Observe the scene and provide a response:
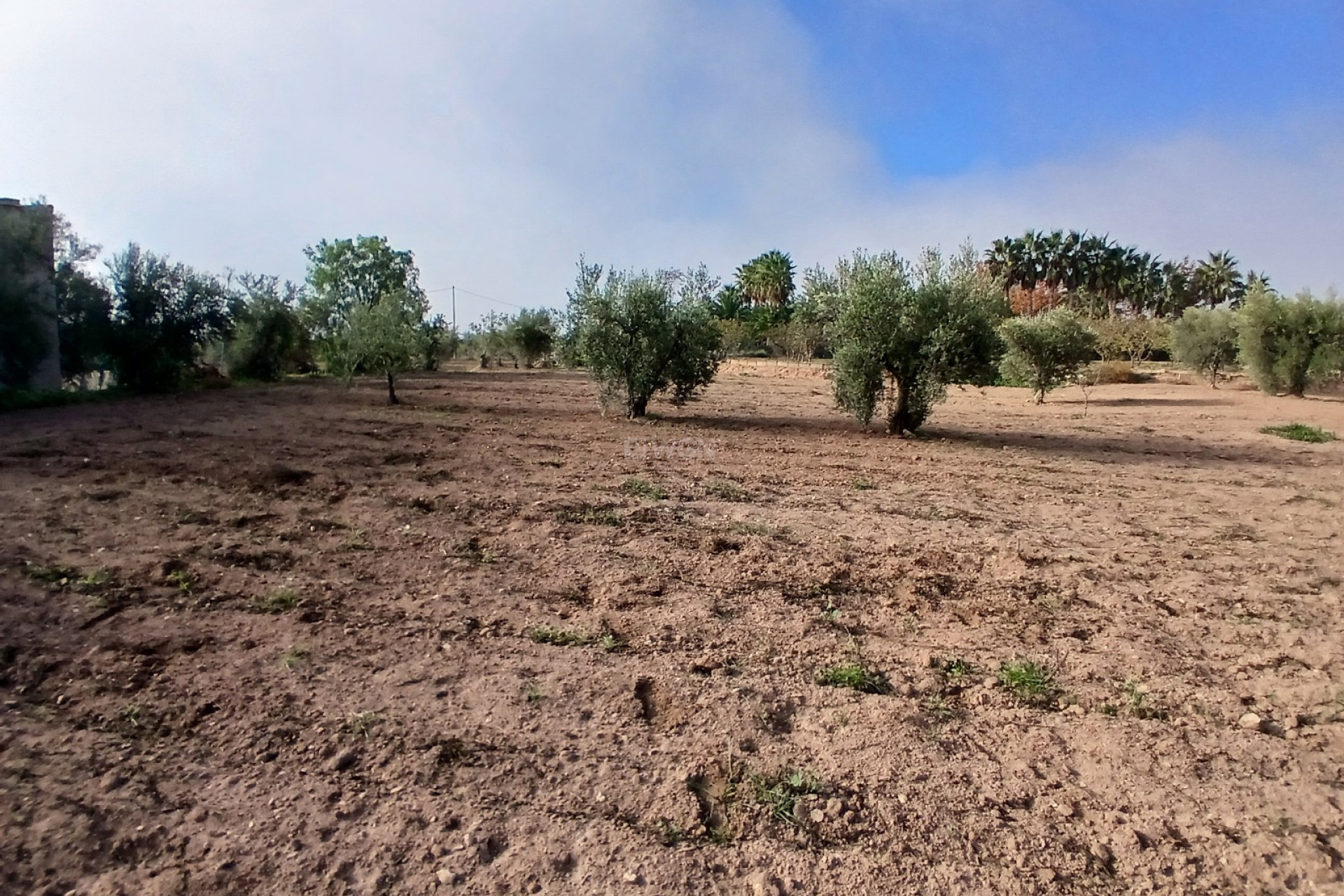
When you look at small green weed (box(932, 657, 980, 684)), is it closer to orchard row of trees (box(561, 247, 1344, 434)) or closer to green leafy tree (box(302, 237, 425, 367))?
orchard row of trees (box(561, 247, 1344, 434))

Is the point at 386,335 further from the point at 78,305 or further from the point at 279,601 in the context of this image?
the point at 279,601

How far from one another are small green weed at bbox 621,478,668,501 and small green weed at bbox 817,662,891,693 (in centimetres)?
485

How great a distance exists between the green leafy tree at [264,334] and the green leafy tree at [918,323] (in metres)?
23.7

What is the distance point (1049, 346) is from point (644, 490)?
2145cm

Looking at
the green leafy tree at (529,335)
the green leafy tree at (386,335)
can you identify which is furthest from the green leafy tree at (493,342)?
the green leafy tree at (386,335)

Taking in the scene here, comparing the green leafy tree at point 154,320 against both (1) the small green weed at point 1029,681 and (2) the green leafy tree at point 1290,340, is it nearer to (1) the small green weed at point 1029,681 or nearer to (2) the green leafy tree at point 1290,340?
(1) the small green weed at point 1029,681

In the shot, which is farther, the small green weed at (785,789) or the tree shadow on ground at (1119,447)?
the tree shadow on ground at (1119,447)

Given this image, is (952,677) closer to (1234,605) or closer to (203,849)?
(1234,605)

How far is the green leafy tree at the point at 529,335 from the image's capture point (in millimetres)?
52938

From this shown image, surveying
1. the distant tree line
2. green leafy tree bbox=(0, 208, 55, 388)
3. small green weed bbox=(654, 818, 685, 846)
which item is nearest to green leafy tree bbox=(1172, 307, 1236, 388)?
the distant tree line

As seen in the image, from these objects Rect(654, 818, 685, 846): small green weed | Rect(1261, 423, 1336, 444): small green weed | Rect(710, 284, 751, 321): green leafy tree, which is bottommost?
Rect(654, 818, 685, 846): small green weed

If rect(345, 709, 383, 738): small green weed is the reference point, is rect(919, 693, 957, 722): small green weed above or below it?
below

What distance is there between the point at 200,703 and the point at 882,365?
13.9 metres

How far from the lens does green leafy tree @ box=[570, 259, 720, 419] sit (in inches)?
717
